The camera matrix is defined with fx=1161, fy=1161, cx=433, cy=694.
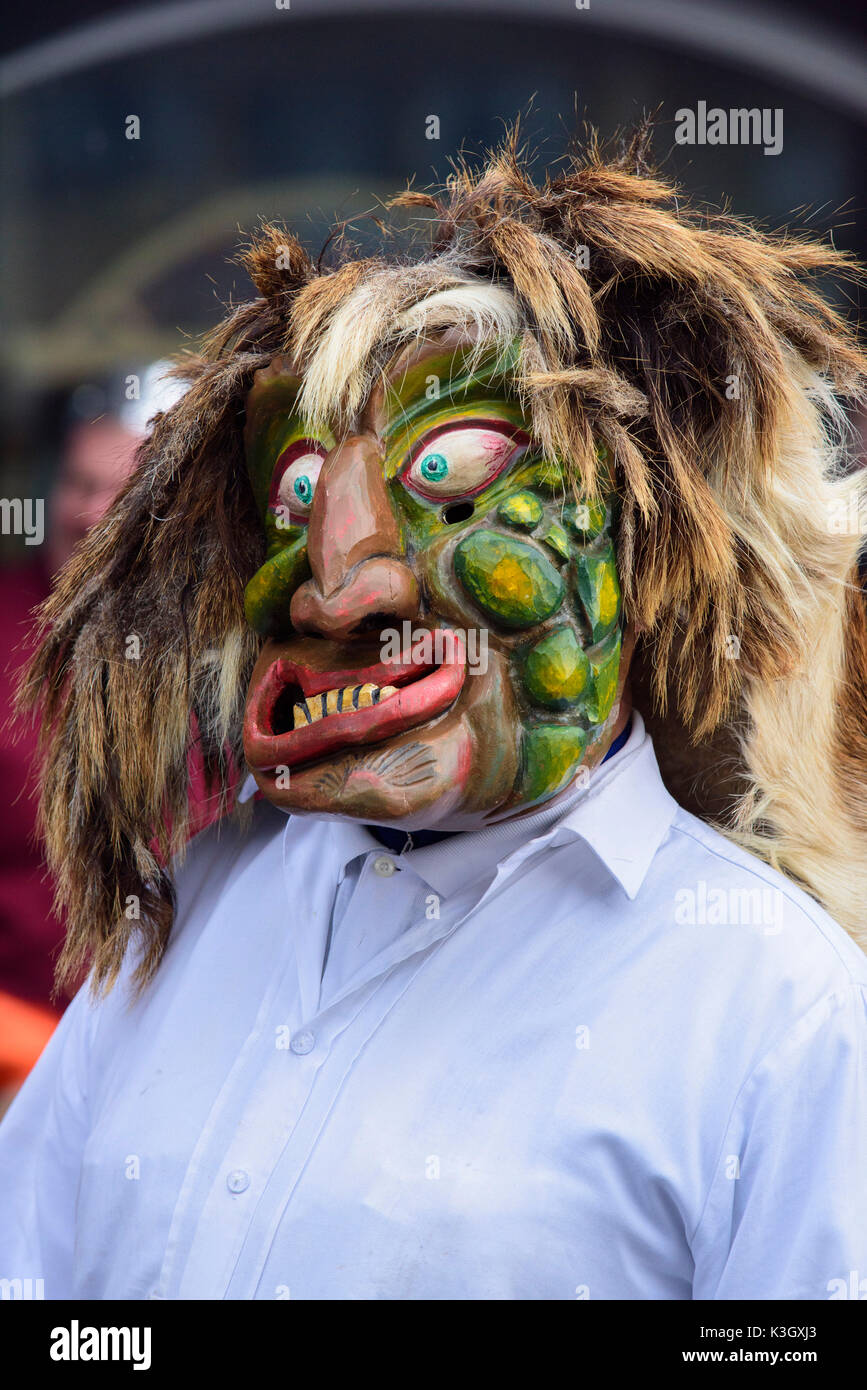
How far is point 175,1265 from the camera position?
1030 mm

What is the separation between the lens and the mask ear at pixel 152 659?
45.5 inches

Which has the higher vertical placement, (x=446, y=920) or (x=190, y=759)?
(x=190, y=759)

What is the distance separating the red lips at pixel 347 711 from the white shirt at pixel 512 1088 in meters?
0.18

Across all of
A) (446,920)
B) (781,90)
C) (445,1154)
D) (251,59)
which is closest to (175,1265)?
(445,1154)

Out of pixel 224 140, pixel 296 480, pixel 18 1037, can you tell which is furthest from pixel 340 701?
pixel 224 140

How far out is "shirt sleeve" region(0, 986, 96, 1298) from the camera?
1.28 m

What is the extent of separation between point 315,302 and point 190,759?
0.53 metres

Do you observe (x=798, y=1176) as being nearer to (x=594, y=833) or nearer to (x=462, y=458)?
(x=594, y=833)

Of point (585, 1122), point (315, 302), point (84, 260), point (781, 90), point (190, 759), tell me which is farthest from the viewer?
point (84, 260)

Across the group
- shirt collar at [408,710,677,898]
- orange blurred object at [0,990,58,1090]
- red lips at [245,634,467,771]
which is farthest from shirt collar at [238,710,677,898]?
orange blurred object at [0,990,58,1090]

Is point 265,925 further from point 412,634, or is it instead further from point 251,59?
point 251,59

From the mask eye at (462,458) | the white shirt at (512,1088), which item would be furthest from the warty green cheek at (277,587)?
the white shirt at (512,1088)

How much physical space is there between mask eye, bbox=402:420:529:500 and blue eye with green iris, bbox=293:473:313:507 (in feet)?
0.30

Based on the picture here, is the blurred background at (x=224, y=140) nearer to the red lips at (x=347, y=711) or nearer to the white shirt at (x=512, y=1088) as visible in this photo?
the white shirt at (x=512, y=1088)
